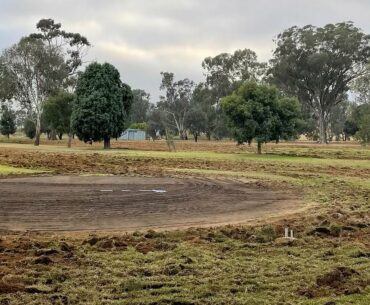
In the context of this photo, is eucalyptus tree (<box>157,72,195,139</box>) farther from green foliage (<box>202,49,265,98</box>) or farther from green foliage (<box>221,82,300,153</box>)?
green foliage (<box>221,82,300,153</box>)

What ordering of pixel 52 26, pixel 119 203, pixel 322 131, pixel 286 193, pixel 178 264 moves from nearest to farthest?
pixel 178 264
pixel 119 203
pixel 286 193
pixel 52 26
pixel 322 131

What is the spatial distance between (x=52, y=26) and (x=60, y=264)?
264 feet

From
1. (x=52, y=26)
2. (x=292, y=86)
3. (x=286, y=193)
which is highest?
(x=52, y=26)

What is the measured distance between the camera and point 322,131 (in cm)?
8975

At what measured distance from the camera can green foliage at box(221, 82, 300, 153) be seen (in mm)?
46438

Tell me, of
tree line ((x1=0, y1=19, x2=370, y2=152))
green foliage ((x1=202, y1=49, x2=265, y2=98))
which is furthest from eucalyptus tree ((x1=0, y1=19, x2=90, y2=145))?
green foliage ((x1=202, y1=49, x2=265, y2=98))

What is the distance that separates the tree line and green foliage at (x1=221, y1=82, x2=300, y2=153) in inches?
3.5

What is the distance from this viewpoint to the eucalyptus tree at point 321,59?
272 feet

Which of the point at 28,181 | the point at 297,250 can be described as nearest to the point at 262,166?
the point at 28,181

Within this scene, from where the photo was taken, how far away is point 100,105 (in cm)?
5884

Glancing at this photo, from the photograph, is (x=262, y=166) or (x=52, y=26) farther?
(x=52, y=26)

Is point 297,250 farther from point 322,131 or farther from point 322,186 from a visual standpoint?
point 322,131

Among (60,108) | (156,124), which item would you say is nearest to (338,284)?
(60,108)

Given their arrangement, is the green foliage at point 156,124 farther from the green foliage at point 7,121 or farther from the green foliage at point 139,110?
the green foliage at point 7,121
